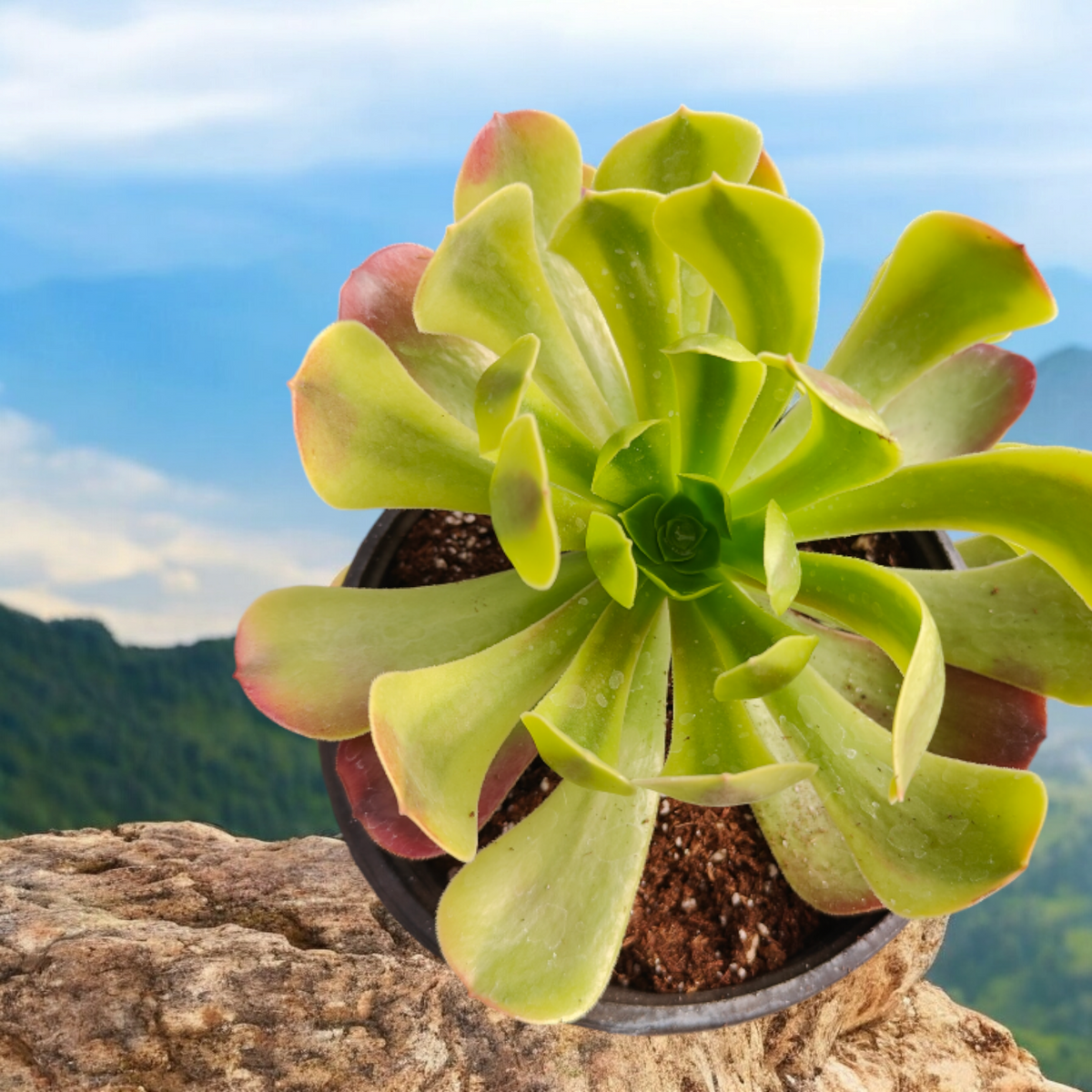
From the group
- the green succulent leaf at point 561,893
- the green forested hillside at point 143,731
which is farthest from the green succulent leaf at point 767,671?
the green forested hillside at point 143,731

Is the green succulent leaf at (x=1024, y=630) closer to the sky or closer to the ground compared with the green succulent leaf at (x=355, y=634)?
closer to the ground

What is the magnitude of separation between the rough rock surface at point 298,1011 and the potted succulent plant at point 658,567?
308 mm

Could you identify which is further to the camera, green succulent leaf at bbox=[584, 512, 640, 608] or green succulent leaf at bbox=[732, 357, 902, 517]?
green succulent leaf at bbox=[584, 512, 640, 608]

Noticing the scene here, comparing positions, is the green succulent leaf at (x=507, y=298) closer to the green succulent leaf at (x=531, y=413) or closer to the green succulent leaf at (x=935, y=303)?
the green succulent leaf at (x=531, y=413)

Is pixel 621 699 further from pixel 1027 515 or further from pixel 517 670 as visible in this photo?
pixel 1027 515

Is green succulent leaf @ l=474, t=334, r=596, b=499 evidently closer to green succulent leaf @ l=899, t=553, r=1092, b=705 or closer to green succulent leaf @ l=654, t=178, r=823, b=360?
green succulent leaf @ l=654, t=178, r=823, b=360

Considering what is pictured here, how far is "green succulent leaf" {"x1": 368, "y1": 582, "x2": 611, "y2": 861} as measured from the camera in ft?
2.66

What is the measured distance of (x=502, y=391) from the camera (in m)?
0.75

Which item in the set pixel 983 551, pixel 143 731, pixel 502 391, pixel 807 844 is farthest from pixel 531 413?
pixel 143 731

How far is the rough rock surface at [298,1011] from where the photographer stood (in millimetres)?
1107

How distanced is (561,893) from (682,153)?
2.33ft

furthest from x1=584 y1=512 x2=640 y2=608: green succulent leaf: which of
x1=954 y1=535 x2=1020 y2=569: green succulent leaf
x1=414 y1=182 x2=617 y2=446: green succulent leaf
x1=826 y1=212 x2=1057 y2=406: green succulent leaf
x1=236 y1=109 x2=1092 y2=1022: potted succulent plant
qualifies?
x1=954 y1=535 x2=1020 y2=569: green succulent leaf

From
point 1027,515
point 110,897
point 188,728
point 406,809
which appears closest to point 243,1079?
point 110,897

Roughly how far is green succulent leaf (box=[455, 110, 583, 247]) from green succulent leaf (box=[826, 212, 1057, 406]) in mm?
331
